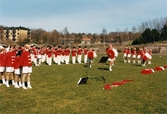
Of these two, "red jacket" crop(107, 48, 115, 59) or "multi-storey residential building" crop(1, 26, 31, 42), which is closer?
"red jacket" crop(107, 48, 115, 59)

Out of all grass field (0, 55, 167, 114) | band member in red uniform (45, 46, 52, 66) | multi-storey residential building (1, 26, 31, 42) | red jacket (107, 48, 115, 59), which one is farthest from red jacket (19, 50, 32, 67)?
multi-storey residential building (1, 26, 31, 42)

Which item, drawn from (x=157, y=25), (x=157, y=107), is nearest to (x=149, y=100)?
(x=157, y=107)

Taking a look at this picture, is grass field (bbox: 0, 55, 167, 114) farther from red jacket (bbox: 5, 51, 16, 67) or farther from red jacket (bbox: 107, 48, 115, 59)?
red jacket (bbox: 107, 48, 115, 59)

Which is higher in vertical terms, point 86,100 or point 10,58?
point 10,58

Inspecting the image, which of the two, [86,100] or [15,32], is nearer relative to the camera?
[86,100]

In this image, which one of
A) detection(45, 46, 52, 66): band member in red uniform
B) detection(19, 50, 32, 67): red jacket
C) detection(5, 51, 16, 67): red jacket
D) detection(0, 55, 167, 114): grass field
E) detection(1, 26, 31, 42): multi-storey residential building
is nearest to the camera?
detection(0, 55, 167, 114): grass field

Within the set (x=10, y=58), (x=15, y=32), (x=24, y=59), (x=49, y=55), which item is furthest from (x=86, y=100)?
(x=15, y=32)

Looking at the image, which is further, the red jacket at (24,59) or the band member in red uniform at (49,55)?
the band member in red uniform at (49,55)

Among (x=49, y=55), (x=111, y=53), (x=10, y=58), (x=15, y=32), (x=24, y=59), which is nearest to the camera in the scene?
(x=24, y=59)

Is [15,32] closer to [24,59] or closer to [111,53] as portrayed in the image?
[111,53]

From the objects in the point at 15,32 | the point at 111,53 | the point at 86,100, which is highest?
the point at 15,32

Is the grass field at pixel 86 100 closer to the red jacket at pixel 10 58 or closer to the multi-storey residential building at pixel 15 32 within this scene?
the red jacket at pixel 10 58

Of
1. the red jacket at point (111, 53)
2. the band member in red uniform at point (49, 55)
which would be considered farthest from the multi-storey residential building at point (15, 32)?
the red jacket at point (111, 53)

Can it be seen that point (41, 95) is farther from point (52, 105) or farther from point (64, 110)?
point (64, 110)
